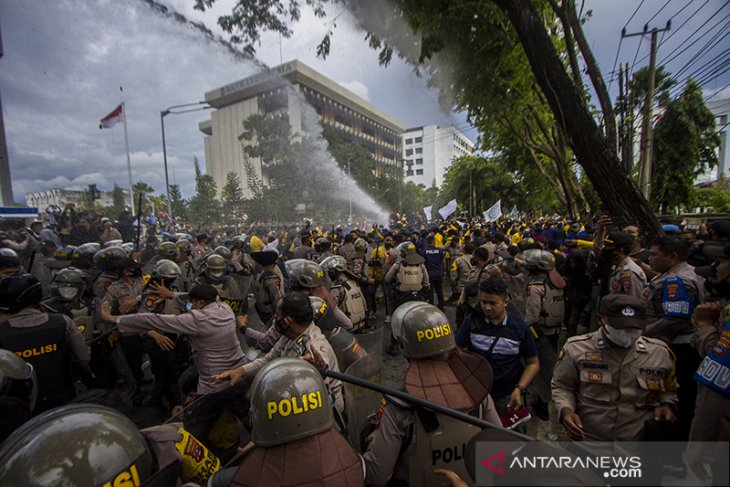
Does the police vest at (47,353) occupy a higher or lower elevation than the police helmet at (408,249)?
lower

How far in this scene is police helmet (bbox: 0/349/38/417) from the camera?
2084 mm

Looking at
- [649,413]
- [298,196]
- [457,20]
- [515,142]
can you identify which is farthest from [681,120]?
[298,196]

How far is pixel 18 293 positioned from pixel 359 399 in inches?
120

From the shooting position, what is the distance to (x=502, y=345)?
2764mm

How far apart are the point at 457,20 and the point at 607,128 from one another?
10.9 ft

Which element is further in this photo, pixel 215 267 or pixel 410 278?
pixel 410 278

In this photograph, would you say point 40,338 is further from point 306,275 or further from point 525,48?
point 525,48

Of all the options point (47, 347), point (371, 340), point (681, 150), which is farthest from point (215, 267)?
point (681, 150)

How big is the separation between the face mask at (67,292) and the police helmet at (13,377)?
2.66 m

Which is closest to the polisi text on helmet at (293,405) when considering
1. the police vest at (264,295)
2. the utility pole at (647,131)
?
the police vest at (264,295)

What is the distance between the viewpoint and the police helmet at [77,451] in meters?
1.21

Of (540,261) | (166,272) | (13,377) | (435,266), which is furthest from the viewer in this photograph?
(435,266)

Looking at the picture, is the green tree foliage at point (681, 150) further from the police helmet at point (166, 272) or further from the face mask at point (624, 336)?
the police helmet at point (166, 272)

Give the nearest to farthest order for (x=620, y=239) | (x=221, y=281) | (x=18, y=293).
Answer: (x=18, y=293), (x=620, y=239), (x=221, y=281)
